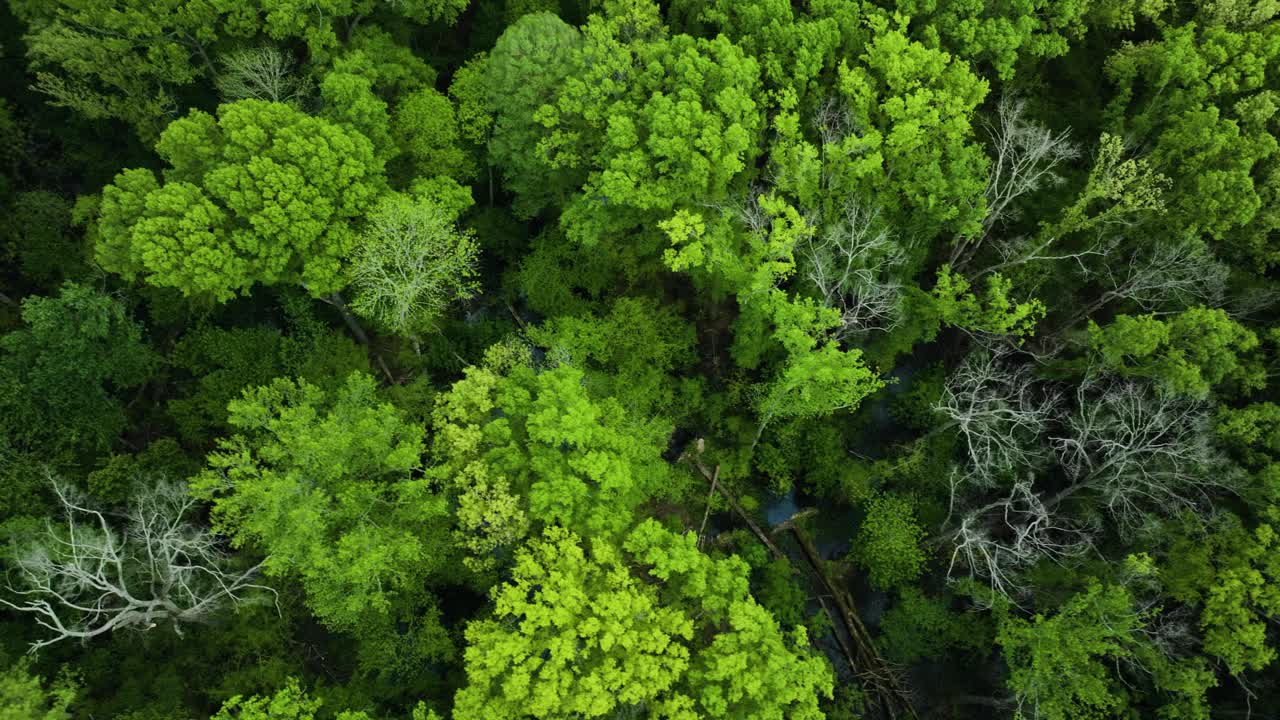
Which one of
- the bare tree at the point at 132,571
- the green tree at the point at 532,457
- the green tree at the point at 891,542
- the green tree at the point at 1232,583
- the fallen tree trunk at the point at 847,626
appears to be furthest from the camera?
the green tree at the point at 891,542

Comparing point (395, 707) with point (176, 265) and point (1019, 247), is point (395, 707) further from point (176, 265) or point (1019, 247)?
point (1019, 247)

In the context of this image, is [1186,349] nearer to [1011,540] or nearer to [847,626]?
[1011,540]

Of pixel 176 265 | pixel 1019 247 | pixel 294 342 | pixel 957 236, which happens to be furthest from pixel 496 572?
pixel 1019 247

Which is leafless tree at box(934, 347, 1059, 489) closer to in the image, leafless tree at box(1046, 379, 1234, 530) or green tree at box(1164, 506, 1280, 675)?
leafless tree at box(1046, 379, 1234, 530)

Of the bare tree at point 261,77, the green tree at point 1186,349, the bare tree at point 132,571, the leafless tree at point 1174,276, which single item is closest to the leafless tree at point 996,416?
the green tree at point 1186,349

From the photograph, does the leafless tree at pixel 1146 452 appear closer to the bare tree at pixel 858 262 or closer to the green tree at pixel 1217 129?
the green tree at pixel 1217 129

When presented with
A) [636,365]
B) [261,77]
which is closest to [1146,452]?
[636,365]

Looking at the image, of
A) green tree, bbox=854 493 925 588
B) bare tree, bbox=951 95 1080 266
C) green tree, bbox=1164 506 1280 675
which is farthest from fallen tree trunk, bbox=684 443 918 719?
bare tree, bbox=951 95 1080 266
